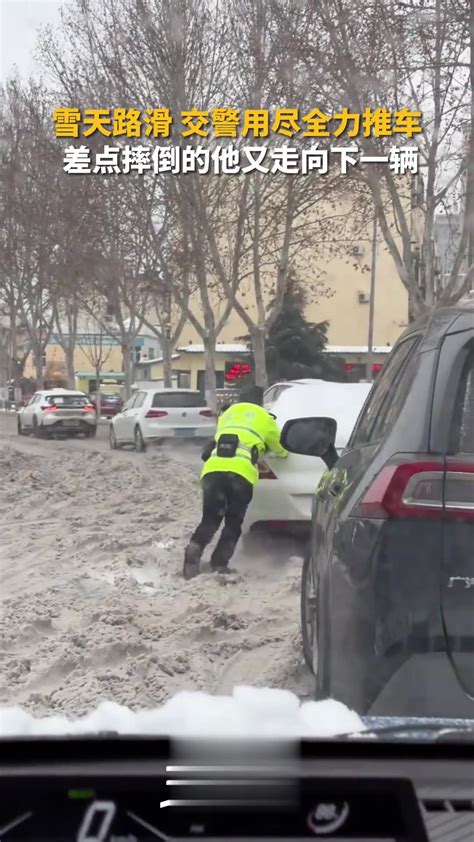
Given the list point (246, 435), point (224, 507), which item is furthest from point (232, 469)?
point (224, 507)

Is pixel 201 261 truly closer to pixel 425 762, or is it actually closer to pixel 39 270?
pixel 39 270

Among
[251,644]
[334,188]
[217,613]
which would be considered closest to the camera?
[251,644]

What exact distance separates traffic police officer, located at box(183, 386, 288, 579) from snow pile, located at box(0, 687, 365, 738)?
5.25m

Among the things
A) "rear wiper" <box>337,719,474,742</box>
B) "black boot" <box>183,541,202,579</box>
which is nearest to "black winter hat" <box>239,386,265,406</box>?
"black boot" <box>183,541,202,579</box>

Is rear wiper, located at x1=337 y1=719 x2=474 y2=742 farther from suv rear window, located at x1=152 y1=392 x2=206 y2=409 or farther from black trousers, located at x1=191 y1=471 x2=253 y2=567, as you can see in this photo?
suv rear window, located at x1=152 y1=392 x2=206 y2=409

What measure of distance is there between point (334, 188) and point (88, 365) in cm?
6913

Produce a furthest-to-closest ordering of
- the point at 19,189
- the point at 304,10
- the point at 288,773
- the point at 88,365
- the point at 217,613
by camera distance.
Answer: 1. the point at 88,365
2. the point at 19,189
3. the point at 304,10
4. the point at 217,613
5. the point at 288,773

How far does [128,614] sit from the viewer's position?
693 cm

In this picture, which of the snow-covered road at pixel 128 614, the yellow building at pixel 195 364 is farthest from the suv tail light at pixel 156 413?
the yellow building at pixel 195 364

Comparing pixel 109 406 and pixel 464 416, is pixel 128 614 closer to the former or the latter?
pixel 464 416

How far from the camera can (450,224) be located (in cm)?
2008

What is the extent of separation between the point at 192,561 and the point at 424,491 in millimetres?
5282

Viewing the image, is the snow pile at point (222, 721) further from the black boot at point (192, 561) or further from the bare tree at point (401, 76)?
the bare tree at point (401, 76)

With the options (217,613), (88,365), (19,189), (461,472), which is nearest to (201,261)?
(19,189)
